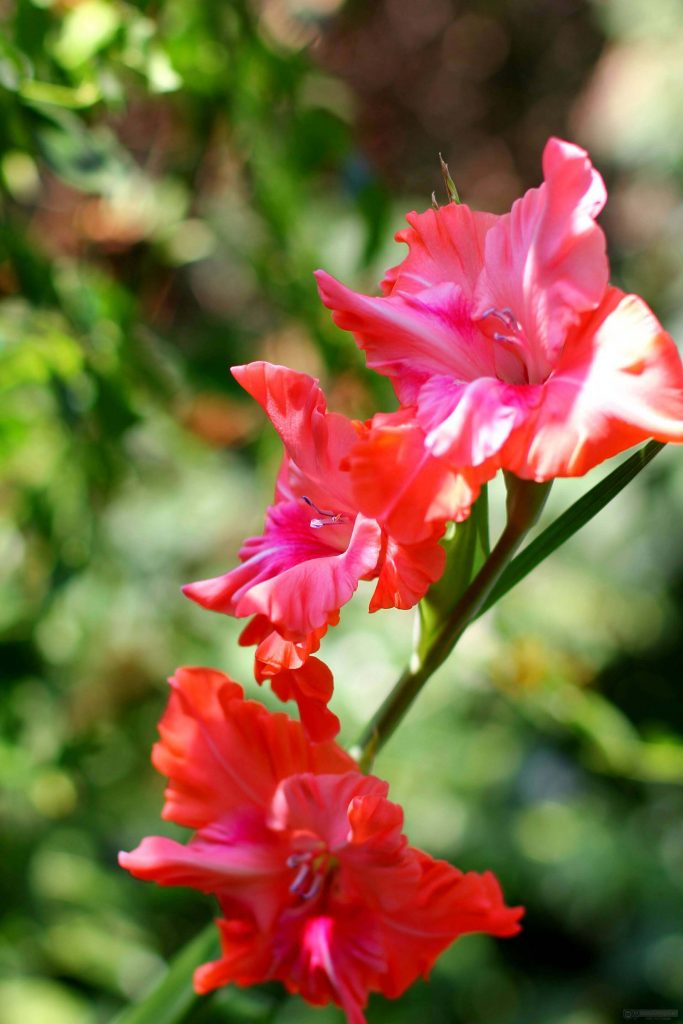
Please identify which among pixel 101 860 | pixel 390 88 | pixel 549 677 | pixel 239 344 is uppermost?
pixel 390 88

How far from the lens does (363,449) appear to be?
0.42 meters

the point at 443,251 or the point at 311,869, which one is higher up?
the point at 443,251

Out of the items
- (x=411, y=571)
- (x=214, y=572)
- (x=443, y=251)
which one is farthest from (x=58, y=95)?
(x=214, y=572)

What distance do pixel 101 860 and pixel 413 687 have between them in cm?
110

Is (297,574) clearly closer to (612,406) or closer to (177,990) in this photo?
(612,406)

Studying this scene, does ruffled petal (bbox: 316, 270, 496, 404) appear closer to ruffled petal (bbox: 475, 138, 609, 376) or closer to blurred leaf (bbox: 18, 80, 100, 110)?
ruffled petal (bbox: 475, 138, 609, 376)

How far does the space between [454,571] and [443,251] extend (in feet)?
0.49

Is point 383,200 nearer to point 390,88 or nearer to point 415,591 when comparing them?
point 415,591

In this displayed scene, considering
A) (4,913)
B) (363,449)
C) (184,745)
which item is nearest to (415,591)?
(363,449)

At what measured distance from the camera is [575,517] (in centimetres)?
49

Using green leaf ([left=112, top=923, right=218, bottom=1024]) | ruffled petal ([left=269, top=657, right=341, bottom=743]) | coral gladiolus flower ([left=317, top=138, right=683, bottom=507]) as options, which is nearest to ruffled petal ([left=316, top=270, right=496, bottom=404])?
coral gladiolus flower ([left=317, top=138, right=683, bottom=507])

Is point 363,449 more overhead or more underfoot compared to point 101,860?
more overhead

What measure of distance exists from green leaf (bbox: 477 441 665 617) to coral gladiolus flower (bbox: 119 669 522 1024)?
0.12 metres

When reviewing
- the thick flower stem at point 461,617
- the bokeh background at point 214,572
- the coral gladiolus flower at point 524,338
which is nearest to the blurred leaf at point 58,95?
the bokeh background at point 214,572
